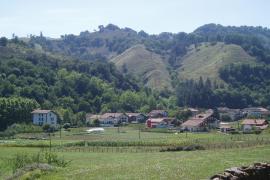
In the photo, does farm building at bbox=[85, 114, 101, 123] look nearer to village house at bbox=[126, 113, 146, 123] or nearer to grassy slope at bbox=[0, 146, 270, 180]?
village house at bbox=[126, 113, 146, 123]

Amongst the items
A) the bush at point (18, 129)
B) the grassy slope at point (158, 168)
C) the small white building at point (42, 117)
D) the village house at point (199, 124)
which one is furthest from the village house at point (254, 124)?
the grassy slope at point (158, 168)

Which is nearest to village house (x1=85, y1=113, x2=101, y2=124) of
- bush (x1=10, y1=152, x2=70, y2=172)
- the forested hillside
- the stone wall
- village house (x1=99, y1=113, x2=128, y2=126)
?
village house (x1=99, y1=113, x2=128, y2=126)

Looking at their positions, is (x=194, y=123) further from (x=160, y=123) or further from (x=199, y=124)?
(x=160, y=123)

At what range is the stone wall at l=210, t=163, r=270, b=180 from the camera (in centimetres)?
2786

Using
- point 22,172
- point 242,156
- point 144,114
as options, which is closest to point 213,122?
point 144,114

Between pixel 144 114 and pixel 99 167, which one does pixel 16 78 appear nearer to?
pixel 144 114

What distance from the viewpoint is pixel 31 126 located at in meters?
126

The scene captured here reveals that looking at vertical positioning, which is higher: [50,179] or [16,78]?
[16,78]

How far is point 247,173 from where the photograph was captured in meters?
29.4

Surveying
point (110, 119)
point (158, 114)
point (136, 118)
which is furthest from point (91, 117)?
point (158, 114)

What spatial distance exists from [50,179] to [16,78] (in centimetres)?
13083

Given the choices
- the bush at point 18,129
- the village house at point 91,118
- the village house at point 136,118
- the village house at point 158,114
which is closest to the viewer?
the bush at point 18,129

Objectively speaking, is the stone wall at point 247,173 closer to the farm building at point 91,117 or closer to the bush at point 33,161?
the bush at point 33,161

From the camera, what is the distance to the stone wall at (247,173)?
27859mm
